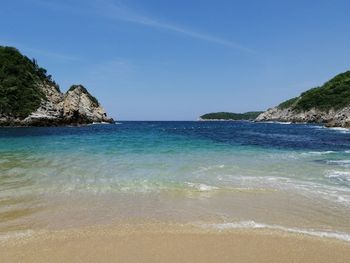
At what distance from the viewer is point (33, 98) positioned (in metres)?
90.9

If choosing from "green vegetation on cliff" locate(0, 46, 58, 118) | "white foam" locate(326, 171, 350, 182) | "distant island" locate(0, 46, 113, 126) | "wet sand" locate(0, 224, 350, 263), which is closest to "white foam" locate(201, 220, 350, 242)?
"wet sand" locate(0, 224, 350, 263)

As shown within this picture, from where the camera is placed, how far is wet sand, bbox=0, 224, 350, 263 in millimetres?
6355

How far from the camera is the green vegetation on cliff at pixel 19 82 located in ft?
282

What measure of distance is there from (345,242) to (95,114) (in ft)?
382

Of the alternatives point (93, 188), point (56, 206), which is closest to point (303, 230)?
point (56, 206)

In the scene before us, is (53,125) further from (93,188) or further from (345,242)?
(345,242)

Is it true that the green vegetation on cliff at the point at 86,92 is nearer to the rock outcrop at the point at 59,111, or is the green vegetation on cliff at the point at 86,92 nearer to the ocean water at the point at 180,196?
the rock outcrop at the point at 59,111

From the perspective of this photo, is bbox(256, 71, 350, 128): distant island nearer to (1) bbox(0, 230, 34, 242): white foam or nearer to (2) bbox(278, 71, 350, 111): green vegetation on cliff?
(2) bbox(278, 71, 350, 111): green vegetation on cliff

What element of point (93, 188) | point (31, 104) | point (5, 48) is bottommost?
point (93, 188)

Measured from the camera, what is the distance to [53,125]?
8594cm

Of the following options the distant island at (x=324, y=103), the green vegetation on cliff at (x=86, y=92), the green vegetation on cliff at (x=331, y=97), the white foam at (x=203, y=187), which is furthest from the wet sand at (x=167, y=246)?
the green vegetation on cliff at (x=331, y=97)

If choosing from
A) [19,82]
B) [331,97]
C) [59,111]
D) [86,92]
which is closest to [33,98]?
[59,111]

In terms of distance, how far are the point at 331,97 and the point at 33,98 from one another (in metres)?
105

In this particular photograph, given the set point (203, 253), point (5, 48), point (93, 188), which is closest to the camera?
point (203, 253)
